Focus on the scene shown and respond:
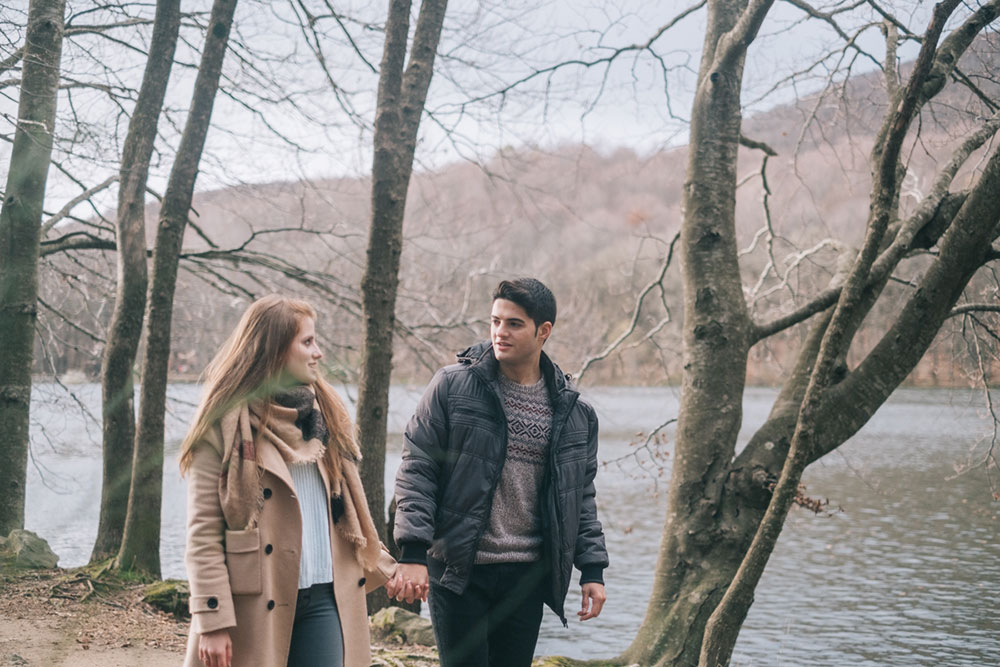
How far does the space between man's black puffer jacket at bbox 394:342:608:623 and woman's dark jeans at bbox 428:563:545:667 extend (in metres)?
0.06

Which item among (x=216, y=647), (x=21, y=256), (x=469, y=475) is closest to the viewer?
(x=216, y=647)

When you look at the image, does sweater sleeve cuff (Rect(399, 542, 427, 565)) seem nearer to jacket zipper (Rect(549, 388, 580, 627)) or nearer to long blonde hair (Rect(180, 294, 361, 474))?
long blonde hair (Rect(180, 294, 361, 474))

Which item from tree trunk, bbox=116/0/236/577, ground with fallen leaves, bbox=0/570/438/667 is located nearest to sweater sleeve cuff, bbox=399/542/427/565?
ground with fallen leaves, bbox=0/570/438/667

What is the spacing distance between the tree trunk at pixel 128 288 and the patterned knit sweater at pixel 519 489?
494cm

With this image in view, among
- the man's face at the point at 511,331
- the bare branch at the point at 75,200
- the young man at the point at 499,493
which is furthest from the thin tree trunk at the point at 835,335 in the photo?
the bare branch at the point at 75,200

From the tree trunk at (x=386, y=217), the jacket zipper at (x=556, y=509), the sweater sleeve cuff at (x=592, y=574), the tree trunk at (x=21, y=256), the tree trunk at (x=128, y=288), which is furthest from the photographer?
the tree trunk at (x=128, y=288)

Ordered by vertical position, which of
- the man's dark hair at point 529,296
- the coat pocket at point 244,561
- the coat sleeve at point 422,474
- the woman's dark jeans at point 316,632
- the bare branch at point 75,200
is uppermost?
the bare branch at point 75,200

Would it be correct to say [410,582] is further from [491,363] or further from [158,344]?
[158,344]

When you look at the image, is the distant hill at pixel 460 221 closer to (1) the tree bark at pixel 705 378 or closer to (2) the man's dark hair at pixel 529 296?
(1) the tree bark at pixel 705 378

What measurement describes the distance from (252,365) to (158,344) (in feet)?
15.2

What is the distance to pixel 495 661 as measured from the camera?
2998 millimetres

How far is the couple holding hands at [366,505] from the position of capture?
8.34 ft

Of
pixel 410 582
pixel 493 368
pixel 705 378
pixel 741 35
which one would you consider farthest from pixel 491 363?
pixel 741 35

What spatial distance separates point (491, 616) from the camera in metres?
2.98
